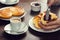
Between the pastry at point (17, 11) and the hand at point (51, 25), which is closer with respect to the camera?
the hand at point (51, 25)

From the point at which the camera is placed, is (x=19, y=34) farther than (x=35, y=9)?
No

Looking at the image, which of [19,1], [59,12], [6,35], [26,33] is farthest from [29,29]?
[19,1]

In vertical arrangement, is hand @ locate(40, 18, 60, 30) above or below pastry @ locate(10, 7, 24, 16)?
below

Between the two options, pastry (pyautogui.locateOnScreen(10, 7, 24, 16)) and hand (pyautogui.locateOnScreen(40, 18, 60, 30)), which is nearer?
hand (pyautogui.locateOnScreen(40, 18, 60, 30))

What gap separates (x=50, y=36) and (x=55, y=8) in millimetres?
393

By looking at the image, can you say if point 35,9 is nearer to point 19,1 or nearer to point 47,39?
point 19,1

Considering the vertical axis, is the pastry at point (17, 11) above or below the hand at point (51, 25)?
above

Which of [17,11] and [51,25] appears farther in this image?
[17,11]

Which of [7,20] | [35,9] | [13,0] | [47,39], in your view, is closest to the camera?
[47,39]

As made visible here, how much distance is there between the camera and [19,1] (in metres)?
1.51

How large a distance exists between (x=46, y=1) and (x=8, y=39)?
62cm

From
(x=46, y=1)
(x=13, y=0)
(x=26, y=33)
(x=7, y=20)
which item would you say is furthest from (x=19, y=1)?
(x=26, y=33)

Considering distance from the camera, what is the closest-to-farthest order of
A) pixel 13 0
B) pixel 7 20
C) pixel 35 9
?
A: pixel 7 20 → pixel 35 9 → pixel 13 0

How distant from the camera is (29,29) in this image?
3.69 ft
